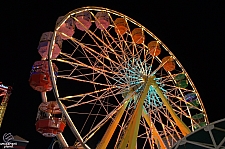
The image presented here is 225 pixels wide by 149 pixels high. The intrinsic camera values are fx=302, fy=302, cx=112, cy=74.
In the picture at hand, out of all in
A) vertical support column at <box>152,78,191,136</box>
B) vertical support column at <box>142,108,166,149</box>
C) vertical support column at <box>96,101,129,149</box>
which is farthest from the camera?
vertical support column at <box>142,108,166,149</box>

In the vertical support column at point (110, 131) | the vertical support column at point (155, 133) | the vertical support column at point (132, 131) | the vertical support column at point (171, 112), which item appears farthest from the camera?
the vertical support column at point (155, 133)

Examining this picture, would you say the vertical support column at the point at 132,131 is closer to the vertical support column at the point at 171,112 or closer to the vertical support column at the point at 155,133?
the vertical support column at the point at 171,112

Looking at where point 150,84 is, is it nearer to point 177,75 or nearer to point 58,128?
point 177,75

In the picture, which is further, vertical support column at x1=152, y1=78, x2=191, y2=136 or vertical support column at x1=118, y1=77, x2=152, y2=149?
vertical support column at x1=152, y1=78, x2=191, y2=136

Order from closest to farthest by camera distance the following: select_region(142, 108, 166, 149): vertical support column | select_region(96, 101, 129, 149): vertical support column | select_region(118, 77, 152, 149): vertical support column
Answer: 1. select_region(118, 77, 152, 149): vertical support column
2. select_region(96, 101, 129, 149): vertical support column
3. select_region(142, 108, 166, 149): vertical support column

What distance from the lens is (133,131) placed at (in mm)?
10836

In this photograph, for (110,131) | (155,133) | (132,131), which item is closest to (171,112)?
(155,133)

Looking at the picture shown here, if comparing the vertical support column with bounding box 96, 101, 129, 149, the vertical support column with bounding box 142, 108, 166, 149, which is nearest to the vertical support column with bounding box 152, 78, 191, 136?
the vertical support column with bounding box 142, 108, 166, 149

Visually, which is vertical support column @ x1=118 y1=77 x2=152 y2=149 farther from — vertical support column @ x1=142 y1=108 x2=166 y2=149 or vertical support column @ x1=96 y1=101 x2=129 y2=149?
vertical support column @ x1=142 y1=108 x2=166 y2=149

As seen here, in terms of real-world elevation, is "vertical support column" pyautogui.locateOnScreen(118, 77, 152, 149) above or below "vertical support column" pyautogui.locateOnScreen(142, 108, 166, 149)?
above

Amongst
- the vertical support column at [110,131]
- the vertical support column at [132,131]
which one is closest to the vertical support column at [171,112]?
the vertical support column at [110,131]

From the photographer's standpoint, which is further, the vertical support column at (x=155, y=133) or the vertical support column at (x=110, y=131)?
the vertical support column at (x=155, y=133)

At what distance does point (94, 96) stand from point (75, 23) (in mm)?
3797

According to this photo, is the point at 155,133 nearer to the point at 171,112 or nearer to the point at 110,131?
the point at 171,112
